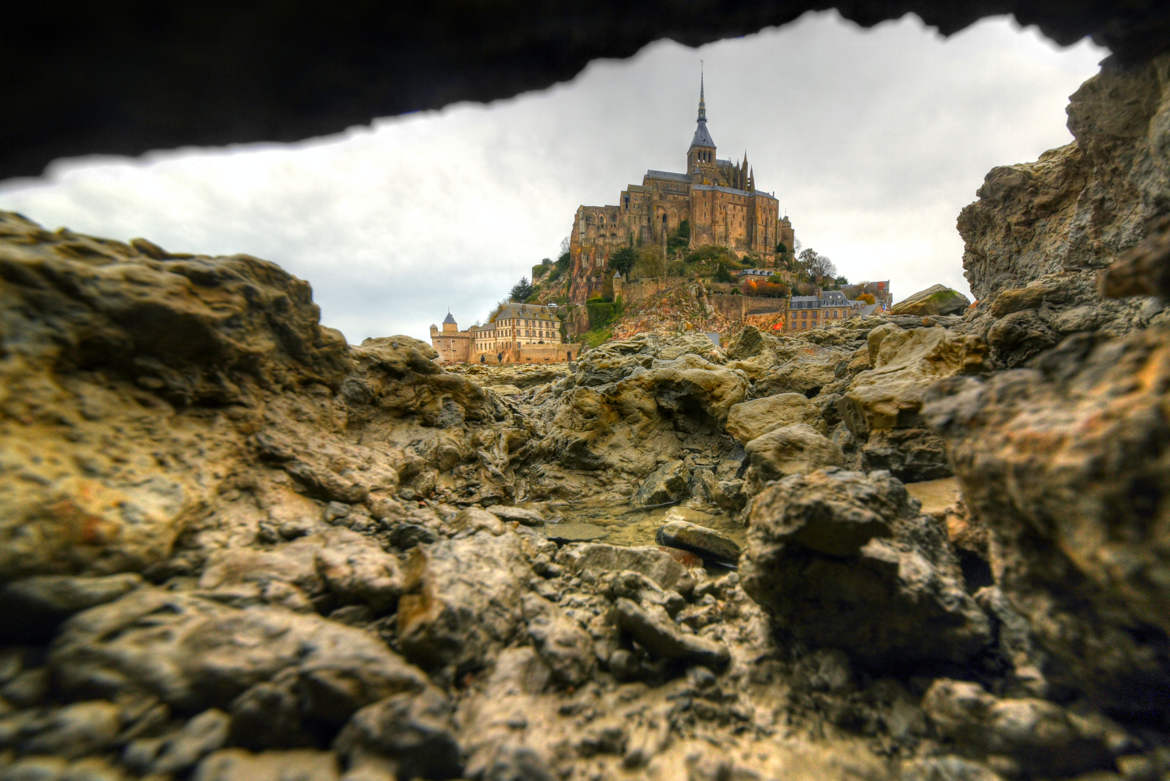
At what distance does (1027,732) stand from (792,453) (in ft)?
11.5

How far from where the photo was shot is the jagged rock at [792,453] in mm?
5234

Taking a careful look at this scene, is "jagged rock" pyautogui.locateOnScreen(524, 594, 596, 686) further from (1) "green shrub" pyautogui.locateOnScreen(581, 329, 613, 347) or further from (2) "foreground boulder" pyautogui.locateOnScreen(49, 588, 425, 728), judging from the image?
(1) "green shrub" pyautogui.locateOnScreen(581, 329, 613, 347)

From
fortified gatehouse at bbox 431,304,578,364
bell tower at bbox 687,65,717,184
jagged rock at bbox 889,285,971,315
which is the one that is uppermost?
bell tower at bbox 687,65,717,184

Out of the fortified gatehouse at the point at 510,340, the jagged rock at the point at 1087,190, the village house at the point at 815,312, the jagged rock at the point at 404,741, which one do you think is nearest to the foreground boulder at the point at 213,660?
the jagged rock at the point at 404,741

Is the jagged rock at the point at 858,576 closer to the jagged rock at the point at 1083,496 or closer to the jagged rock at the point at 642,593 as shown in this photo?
the jagged rock at the point at 1083,496

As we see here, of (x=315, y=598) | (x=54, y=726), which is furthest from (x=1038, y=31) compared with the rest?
(x=54, y=726)

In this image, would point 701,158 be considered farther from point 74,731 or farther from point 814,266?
point 74,731

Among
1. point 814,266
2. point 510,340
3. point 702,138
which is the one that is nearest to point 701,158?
point 702,138

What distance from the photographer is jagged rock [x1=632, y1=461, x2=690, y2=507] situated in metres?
8.15

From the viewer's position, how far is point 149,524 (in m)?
2.85

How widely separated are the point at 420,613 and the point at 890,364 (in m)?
7.04

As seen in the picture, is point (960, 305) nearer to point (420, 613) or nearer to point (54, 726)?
point (420, 613)

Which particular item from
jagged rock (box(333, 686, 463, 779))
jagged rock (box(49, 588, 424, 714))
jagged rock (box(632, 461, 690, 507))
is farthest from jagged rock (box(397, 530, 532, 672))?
jagged rock (box(632, 461, 690, 507))

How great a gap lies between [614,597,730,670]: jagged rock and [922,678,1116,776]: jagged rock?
47.0 inches
